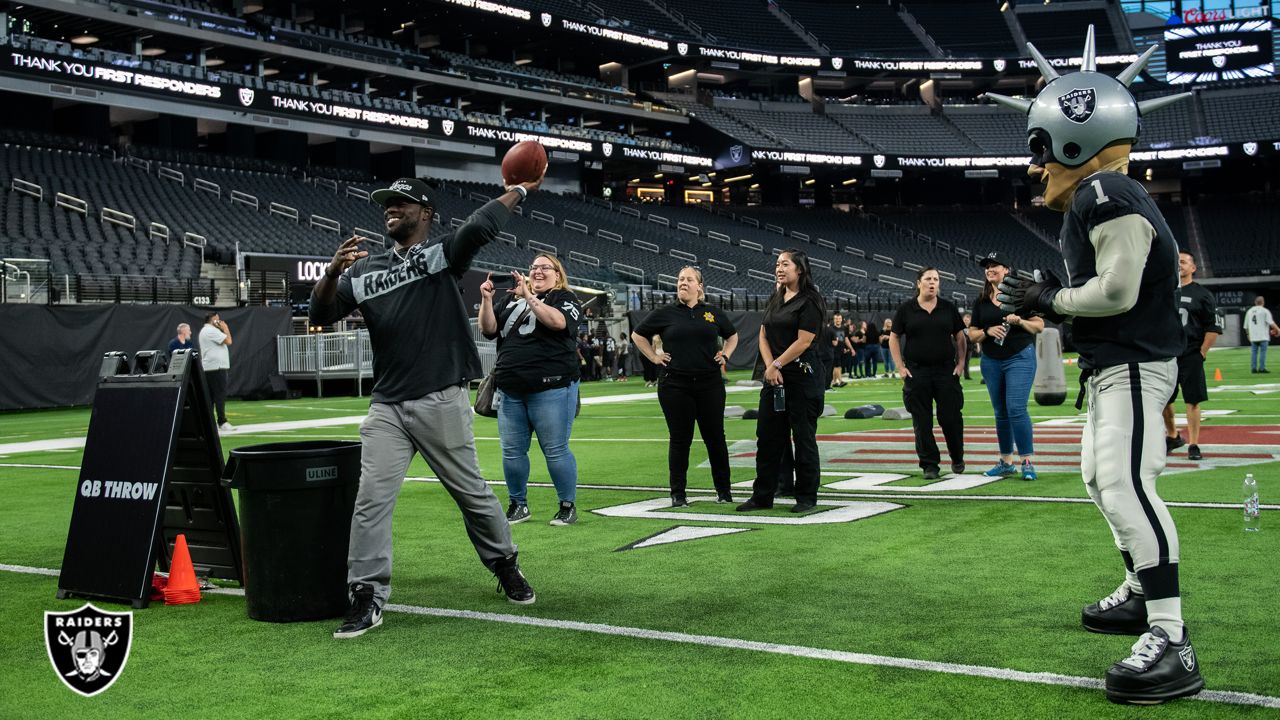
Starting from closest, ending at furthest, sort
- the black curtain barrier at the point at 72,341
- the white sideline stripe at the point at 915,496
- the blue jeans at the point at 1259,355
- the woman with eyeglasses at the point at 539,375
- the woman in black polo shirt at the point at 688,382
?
the white sideline stripe at the point at 915,496 → the woman with eyeglasses at the point at 539,375 → the woman in black polo shirt at the point at 688,382 → the black curtain barrier at the point at 72,341 → the blue jeans at the point at 1259,355

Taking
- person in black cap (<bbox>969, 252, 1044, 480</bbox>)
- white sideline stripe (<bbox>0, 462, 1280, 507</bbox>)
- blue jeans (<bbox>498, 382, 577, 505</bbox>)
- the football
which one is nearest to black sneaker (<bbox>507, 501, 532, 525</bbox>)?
blue jeans (<bbox>498, 382, 577, 505</bbox>)

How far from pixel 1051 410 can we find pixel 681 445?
10315 mm

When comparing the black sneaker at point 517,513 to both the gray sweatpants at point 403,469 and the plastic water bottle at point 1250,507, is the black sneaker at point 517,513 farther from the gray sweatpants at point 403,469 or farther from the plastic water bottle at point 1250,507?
the plastic water bottle at point 1250,507

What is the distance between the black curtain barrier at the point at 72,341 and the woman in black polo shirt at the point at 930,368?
16721mm

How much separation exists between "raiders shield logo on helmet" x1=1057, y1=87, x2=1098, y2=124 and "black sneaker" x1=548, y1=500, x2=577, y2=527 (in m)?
4.67

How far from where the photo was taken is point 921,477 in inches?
393

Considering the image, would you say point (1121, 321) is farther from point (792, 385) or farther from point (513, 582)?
point (792, 385)

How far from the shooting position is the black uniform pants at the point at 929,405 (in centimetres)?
988

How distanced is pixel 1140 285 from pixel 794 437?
4396mm

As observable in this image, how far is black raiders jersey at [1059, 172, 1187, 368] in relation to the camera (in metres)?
4.07

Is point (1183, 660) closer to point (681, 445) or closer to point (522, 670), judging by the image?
point (522, 670)

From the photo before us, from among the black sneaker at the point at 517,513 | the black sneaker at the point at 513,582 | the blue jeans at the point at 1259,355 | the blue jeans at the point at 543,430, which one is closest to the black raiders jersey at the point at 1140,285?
the black sneaker at the point at 513,582

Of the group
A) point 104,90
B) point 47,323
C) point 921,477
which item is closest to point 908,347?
point 921,477

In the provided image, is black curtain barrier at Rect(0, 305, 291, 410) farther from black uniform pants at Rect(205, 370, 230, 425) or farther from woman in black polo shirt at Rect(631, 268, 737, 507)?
woman in black polo shirt at Rect(631, 268, 737, 507)
